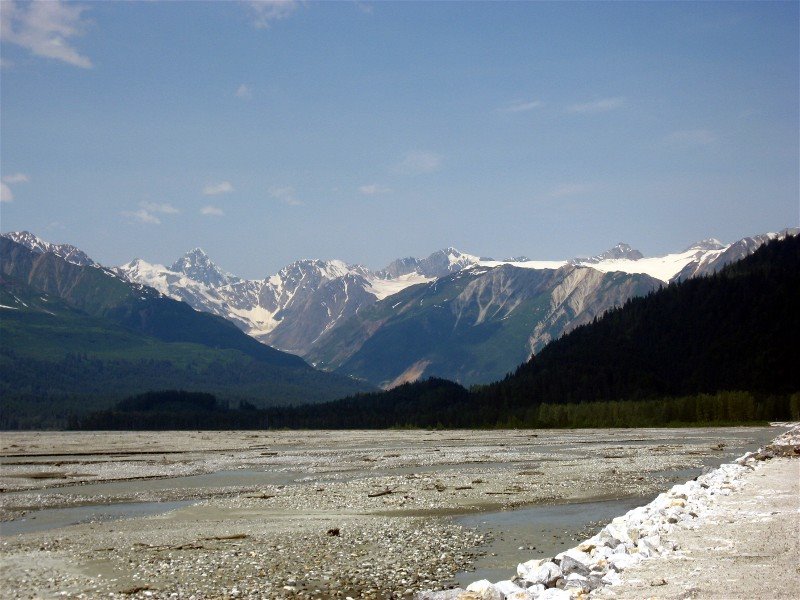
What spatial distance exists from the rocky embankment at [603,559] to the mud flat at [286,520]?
4.47 metres

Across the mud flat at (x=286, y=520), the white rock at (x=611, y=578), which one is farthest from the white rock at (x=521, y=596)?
the mud flat at (x=286, y=520)

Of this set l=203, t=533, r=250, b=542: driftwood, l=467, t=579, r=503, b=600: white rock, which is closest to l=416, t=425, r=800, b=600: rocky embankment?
l=467, t=579, r=503, b=600: white rock

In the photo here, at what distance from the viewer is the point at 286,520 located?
1626 inches

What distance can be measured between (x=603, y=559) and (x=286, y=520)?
75.1 ft

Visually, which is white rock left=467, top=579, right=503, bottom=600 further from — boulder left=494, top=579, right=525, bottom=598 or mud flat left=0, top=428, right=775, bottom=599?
mud flat left=0, top=428, right=775, bottom=599

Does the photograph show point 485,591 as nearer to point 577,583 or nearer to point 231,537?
point 577,583

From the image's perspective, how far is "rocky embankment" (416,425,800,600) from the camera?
1959 cm

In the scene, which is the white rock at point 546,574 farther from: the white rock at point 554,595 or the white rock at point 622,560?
the white rock at point 622,560

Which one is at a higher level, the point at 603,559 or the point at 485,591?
the point at 603,559

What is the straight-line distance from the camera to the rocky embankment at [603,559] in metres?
19.6

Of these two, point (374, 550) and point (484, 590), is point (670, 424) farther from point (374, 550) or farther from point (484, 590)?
point (484, 590)

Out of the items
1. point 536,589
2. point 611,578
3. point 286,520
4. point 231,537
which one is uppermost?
point 611,578

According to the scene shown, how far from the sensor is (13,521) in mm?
43688

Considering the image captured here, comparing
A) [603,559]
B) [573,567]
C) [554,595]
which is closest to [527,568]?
[573,567]
